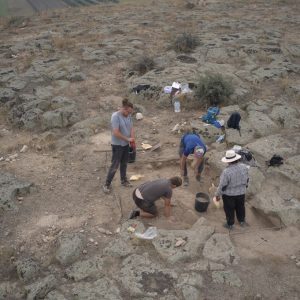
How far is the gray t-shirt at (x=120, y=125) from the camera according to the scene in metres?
6.91

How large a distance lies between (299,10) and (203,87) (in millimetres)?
12540

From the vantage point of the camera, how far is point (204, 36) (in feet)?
52.2

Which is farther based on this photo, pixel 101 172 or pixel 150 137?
pixel 150 137

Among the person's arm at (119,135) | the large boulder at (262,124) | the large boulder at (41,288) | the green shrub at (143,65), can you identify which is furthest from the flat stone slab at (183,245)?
the green shrub at (143,65)

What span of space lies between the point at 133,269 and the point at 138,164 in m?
2.86

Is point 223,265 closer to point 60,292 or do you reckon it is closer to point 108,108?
point 60,292

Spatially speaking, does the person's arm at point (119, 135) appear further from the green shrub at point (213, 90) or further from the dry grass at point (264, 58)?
the dry grass at point (264, 58)

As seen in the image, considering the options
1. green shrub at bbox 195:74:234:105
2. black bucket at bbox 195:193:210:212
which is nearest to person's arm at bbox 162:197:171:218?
black bucket at bbox 195:193:210:212

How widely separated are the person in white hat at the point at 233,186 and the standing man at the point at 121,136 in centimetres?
174

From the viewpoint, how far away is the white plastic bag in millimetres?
6100

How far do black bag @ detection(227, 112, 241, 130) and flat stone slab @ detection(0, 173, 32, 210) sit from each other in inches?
166

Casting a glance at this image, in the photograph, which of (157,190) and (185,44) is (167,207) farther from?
→ (185,44)

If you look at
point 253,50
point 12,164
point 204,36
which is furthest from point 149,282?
point 204,36

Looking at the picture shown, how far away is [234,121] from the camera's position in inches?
352
